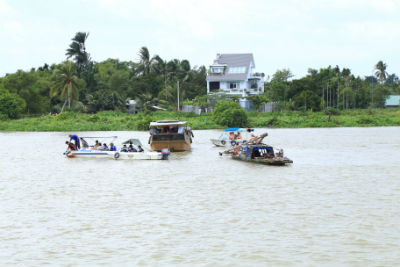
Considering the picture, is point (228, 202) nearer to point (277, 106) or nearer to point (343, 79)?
point (277, 106)

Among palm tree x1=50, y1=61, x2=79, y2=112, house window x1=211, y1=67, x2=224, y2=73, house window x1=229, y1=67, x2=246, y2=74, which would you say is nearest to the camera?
palm tree x1=50, y1=61, x2=79, y2=112

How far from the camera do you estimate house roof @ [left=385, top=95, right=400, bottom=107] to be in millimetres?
100713

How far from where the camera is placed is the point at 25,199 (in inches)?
810

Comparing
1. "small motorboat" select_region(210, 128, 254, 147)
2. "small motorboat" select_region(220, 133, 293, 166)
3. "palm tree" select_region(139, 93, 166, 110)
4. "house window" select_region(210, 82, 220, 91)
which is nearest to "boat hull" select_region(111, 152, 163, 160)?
"small motorboat" select_region(220, 133, 293, 166)

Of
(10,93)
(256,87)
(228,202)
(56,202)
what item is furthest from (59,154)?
(256,87)

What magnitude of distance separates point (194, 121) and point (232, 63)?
22.6 m

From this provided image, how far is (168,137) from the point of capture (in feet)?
121

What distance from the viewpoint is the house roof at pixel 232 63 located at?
83.6 metres

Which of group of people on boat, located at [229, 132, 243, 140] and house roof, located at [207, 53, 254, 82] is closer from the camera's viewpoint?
group of people on boat, located at [229, 132, 243, 140]

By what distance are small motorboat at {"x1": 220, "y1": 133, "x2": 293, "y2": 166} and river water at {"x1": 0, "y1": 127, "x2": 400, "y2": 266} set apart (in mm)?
593

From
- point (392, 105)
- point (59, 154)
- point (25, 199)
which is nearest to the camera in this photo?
point (25, 199)

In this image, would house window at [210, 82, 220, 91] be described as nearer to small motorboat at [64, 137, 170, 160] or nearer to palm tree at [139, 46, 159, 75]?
palm tree at [139, 46, 159, 75]

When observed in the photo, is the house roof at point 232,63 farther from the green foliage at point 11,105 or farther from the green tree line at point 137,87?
the green foliage at point 11,105

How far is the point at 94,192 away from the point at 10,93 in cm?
5910
